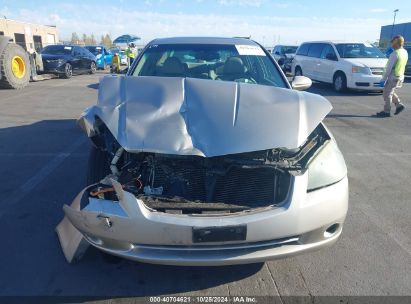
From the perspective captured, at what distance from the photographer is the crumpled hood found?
2.32 metres

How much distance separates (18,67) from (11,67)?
978mm

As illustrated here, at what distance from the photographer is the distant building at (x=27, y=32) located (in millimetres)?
33812

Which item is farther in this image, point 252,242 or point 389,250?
point 389,250

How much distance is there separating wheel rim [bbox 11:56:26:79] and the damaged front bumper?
11.3 metres

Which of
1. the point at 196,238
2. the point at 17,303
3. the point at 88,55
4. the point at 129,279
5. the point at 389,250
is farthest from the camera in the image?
the point at 88,55

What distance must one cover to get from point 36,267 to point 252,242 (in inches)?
66.6

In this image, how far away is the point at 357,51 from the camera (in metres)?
12.1

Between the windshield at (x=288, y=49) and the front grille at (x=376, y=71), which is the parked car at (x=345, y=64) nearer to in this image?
the front grille at (x=376, y=71)

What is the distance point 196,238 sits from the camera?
205 centimetres

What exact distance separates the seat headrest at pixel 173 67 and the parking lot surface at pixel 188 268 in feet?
5.52

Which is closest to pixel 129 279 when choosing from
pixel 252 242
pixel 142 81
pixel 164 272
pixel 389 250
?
pixel 164 272

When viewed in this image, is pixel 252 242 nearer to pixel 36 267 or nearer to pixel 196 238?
pixel 196 238

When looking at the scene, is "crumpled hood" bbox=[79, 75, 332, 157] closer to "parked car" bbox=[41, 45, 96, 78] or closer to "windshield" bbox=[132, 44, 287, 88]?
"windshield" bbox=[132, 44, 287, 88]

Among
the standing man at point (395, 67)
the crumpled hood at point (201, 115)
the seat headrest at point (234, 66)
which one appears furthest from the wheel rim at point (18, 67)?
the standing man at point (395, 67)
